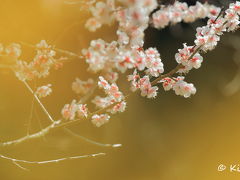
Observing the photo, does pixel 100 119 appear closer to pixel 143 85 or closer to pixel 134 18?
pixel 143 85

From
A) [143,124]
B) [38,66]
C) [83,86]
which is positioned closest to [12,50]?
[38,66]

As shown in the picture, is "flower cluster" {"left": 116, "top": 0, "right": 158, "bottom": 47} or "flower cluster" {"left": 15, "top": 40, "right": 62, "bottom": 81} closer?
"flower cluster" {"left": 116, "top": 0, "right": 158, "bottom": 47}

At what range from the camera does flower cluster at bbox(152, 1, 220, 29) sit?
1571mm

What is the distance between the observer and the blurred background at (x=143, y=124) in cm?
245

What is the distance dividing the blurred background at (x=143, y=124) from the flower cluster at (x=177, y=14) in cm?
50

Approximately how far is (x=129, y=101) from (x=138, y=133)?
0.27 meters

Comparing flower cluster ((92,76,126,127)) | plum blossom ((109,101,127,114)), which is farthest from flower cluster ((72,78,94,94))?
plum blossom ((109,101,127,114))

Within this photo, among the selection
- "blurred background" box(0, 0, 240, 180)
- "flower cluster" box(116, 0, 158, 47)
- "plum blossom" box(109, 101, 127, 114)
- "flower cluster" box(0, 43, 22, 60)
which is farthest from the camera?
"blurred background" box(0, 0, 240, 180)

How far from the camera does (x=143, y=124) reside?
10.00ft

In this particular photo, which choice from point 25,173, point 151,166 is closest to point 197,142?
point 151,166

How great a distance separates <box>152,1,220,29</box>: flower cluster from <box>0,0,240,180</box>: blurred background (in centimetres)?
50

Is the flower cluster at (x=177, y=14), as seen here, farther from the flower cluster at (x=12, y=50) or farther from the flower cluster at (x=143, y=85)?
the flower cluster at (x=12, y=50)

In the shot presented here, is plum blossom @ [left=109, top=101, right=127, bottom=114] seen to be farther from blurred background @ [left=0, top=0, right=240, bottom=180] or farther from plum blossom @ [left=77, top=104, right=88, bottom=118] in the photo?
blurred background @ [left=0, top=0, right=240, bottom=180]

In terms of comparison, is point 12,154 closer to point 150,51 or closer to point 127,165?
point 127,165
